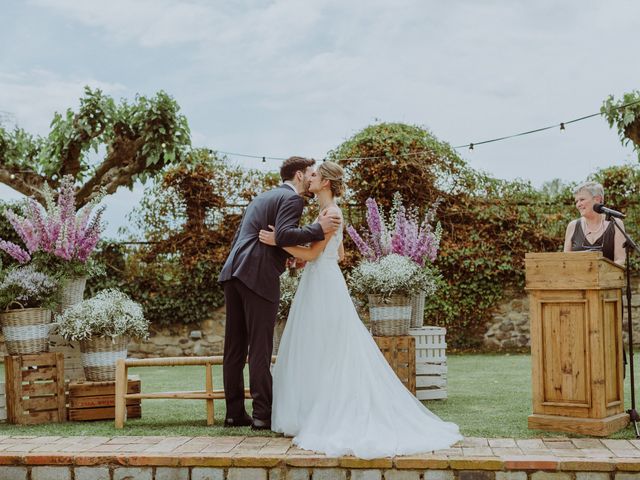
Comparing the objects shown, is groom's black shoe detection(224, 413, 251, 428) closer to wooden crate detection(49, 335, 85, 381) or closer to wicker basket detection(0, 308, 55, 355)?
wooden crate detection(49, 335, 85, 381)

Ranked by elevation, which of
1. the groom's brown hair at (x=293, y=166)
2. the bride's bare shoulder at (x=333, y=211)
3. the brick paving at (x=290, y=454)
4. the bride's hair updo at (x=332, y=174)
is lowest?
the brick paving at (x=290, y=454)

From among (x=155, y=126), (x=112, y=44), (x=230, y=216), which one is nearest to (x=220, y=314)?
(x=230, y=216)

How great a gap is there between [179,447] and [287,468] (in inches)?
29.7

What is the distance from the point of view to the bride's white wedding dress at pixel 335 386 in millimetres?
4648

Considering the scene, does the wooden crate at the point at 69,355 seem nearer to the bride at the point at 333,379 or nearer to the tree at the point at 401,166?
the bride at the point at 333,379

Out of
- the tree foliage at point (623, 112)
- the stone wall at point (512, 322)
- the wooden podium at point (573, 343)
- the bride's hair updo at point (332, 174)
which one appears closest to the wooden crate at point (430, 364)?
the wooden podium at point (573, 343)

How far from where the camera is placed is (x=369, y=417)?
15.5 feet

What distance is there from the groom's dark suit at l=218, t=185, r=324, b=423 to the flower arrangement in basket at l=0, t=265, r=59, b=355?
1689 millimetres

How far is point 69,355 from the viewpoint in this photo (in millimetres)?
6430

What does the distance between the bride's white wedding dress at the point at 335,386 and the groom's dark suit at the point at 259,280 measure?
0.13 meters

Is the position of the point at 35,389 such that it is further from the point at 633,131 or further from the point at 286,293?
the point at 633,131

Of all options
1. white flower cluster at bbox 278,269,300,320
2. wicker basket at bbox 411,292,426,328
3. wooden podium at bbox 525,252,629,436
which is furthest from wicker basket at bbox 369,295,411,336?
wooden podium at bbox 525,252,629,436

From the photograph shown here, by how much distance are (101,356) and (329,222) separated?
222 cm

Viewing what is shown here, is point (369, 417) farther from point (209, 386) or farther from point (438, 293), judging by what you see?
point (438, 293)
